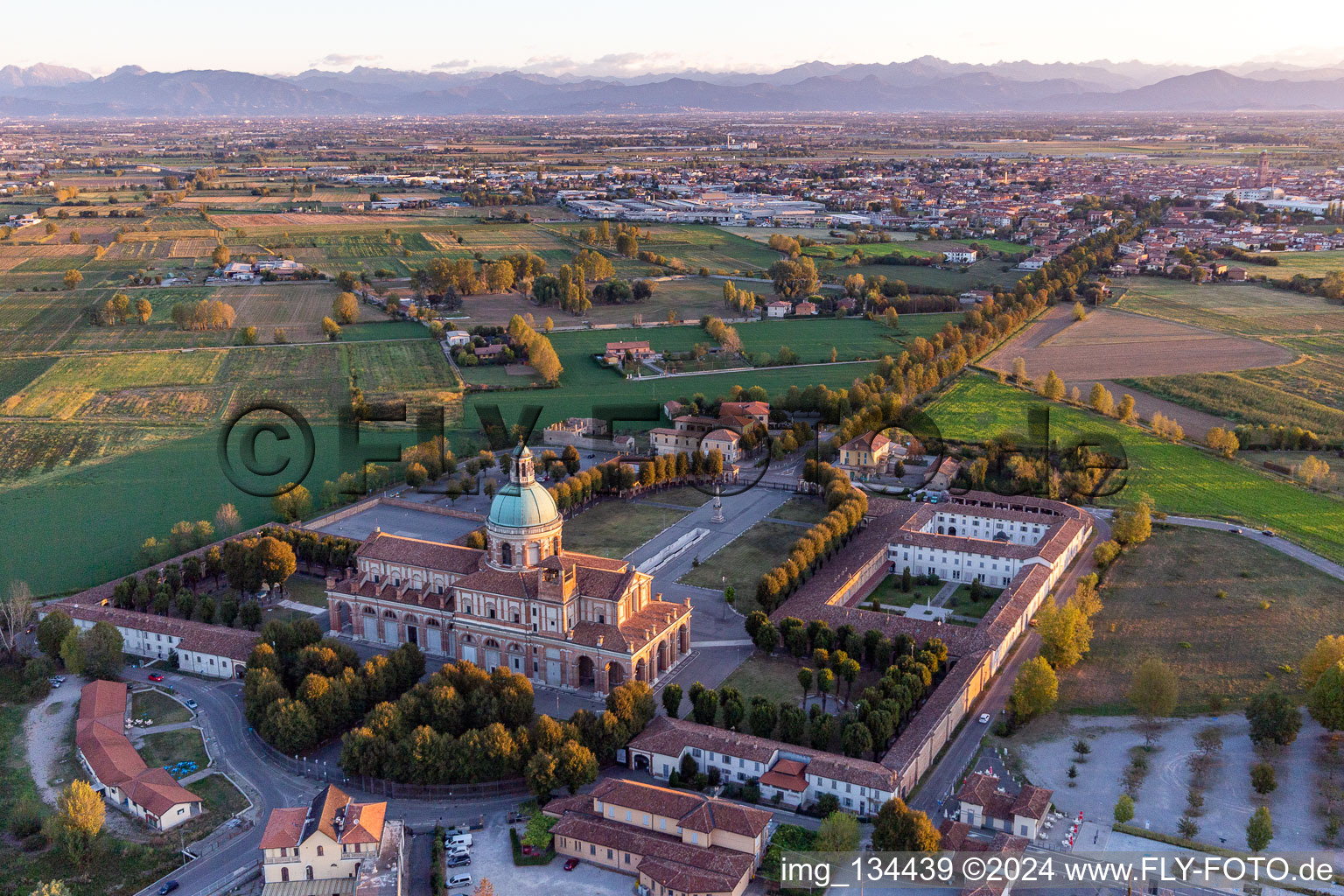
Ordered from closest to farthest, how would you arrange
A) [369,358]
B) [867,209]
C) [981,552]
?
[981,552]
[369,358]
[867,209]

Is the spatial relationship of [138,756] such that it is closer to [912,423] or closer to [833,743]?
[833,743]

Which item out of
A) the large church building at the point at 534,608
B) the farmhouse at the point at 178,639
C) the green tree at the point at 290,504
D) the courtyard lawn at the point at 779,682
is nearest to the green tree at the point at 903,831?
the courtyard lawn at the point at 779,682

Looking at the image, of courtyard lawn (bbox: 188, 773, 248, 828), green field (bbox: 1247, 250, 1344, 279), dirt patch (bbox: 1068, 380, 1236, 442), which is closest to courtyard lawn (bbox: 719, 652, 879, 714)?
courtyard lawn (bbox: 188, 773, 248, 828)

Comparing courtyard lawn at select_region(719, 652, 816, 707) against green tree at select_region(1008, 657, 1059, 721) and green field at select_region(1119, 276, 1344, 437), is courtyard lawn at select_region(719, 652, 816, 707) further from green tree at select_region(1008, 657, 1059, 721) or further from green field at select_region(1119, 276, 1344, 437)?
green field at select_region(1119, 276, 1344, 437)

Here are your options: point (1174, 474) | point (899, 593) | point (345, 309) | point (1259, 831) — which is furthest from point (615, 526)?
point (345, 309)

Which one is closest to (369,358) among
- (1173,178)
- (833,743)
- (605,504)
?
(605,504)

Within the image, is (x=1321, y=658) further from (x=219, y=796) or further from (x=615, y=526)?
(x=219, y=796)
